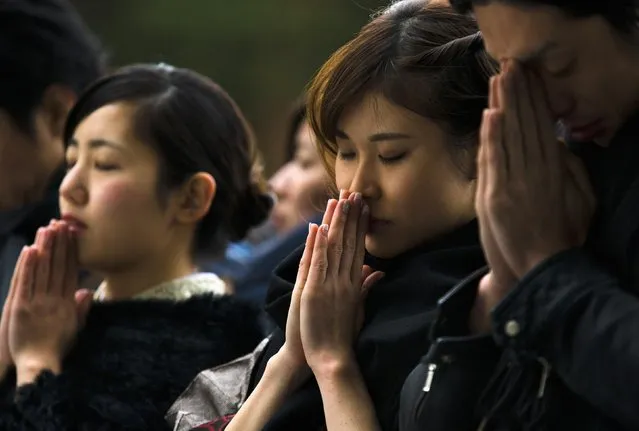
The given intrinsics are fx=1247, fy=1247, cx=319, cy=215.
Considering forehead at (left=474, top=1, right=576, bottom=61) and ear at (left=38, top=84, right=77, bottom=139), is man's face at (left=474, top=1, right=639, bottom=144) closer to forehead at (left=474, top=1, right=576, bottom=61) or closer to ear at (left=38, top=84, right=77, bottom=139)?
forehead at (left=474, top=1, right=576, bottom=61)

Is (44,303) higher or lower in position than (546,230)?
higher

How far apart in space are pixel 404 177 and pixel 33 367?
929mm

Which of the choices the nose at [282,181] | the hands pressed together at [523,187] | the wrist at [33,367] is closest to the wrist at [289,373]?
the hands pressed together at [523,187]

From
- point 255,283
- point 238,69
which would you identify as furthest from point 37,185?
point 238,69

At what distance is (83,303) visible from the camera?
2.55 meters

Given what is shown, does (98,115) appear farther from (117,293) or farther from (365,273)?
(365,273)

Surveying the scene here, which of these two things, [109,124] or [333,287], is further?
[109,124]

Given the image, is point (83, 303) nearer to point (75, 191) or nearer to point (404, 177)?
point (75, 191)

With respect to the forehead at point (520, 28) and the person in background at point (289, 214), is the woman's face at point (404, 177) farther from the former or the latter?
the person in background at point (289, 214)

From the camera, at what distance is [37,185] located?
10.2 feet

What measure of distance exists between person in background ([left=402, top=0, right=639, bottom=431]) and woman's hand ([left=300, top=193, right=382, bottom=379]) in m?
0.27

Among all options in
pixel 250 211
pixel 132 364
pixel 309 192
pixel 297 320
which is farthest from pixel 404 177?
pixel 309 192

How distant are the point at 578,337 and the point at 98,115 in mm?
1429

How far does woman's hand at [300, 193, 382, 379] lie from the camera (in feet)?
6.19
